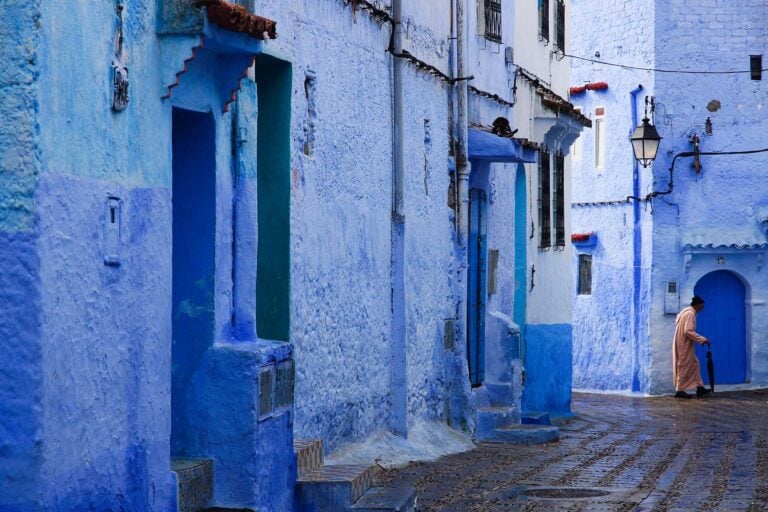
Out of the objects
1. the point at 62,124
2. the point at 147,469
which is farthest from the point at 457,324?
the point at 62,124

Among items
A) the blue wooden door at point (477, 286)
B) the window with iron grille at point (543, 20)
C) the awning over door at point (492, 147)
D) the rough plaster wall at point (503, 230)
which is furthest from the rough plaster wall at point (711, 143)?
the awning over door at point (492, 147)

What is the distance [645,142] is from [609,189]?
323 cm

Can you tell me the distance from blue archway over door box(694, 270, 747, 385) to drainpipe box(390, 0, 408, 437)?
45.0 feet

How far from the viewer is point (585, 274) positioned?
2761cm

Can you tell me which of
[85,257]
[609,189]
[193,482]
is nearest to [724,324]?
[609,189]

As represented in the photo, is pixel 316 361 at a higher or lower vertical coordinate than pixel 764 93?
lower

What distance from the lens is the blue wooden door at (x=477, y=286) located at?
16578 mm

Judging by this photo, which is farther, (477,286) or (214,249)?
(477,286)

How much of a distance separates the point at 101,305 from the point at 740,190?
824 inches

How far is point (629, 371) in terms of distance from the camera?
86.1 ft

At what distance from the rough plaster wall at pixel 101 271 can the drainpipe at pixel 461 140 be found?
8373 millimetres

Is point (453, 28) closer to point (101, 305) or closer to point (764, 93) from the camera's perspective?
point (101, 305)

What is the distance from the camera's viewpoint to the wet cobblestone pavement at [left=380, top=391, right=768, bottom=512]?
10906 mm

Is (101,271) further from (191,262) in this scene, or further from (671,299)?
(671,299)
